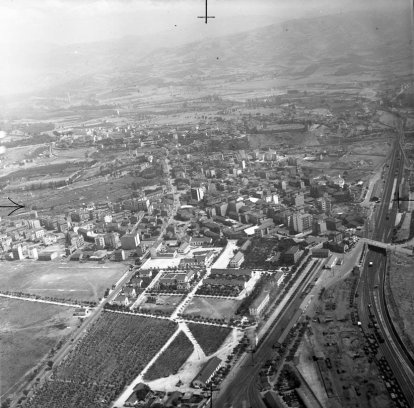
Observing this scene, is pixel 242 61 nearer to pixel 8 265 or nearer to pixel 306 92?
pixel 306 92

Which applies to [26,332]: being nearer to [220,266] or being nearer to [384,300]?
[220,266]

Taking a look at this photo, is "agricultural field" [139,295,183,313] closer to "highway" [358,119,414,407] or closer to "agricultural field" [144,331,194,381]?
"agricultural field" [144,331,194,381]

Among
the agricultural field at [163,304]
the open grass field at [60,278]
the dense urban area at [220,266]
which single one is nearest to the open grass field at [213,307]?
the dense urban area at [220,266]

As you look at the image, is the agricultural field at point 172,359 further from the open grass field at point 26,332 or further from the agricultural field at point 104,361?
the open grass field at point 26,332

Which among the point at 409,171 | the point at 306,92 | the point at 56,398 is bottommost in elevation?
the point at 56,398

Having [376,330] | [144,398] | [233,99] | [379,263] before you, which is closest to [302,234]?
[379,263]

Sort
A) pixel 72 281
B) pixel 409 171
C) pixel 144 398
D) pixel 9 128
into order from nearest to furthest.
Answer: pixel 144 398 → pixel 72 281 → pixel 409 171 → pixel 9 128

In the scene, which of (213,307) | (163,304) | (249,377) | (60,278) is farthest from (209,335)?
(60,278)

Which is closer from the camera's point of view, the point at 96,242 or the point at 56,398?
the point at 56,398
